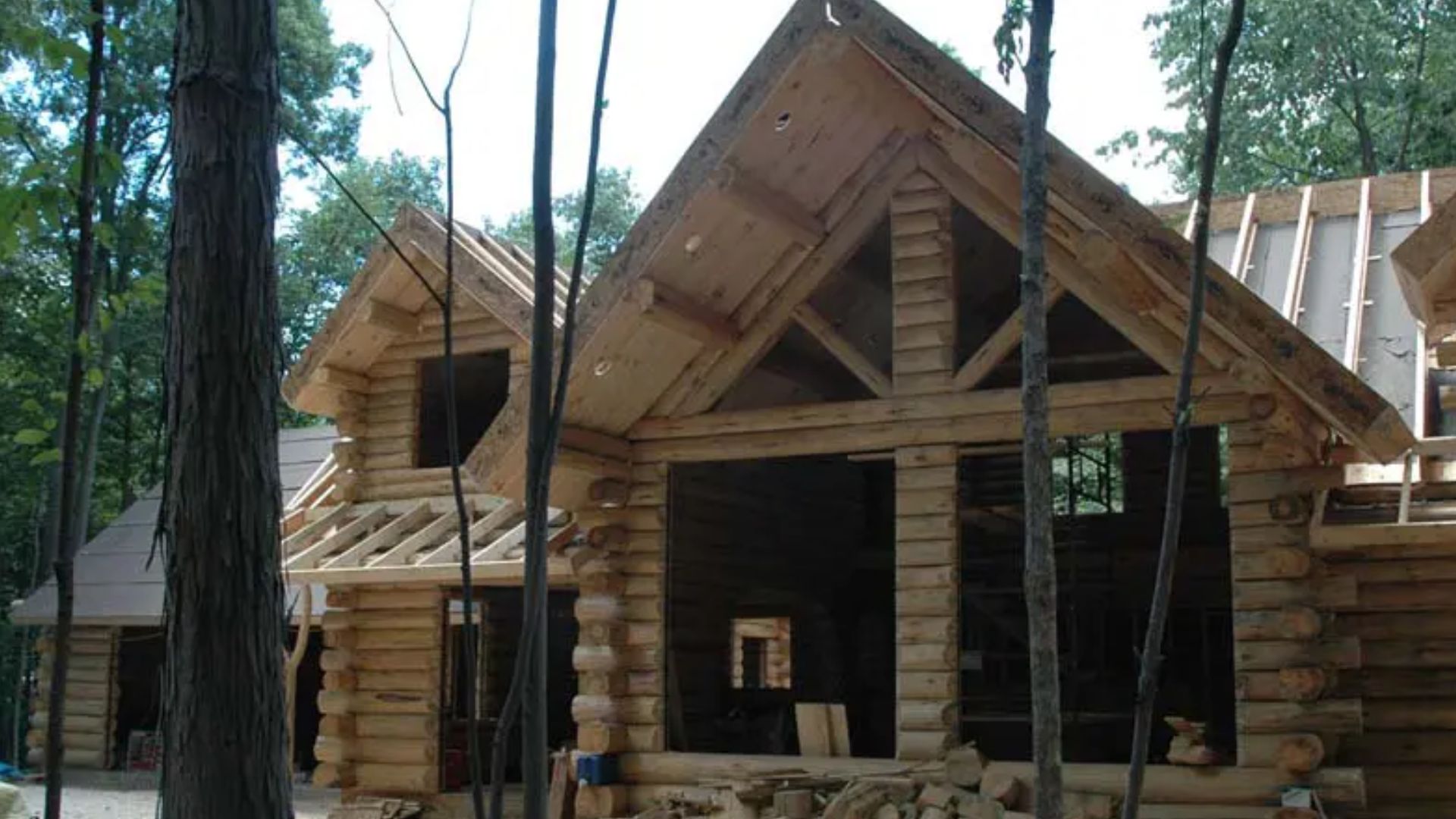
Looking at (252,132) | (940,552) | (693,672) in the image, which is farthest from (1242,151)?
(252,132)

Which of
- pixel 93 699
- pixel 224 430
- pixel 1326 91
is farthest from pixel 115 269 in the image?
pixel 224 430

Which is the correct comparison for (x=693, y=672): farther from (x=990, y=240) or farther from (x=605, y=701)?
(x=990, y=240)

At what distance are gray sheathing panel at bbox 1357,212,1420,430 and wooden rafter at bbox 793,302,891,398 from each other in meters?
3.43

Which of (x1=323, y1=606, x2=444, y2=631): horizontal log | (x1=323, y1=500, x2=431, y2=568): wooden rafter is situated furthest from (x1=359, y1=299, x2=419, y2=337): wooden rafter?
(x1=323, y1=606, x2=444, y2=631): horizontal log

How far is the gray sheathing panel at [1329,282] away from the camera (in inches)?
461

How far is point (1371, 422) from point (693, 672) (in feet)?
24.9

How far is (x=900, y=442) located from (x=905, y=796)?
2458 millimetres

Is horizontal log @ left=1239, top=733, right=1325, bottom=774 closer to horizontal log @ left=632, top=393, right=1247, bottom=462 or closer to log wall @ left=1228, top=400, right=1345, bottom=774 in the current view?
log wall @ left=1228, top=400, right=1345, bottom=774

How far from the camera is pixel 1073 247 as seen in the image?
930cm

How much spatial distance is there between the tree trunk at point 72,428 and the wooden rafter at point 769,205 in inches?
256

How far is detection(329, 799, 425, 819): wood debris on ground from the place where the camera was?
49.8ft

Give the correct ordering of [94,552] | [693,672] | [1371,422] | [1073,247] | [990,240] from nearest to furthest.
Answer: [1371,422], [1073,247], [990,240], [693,672], [94,552]

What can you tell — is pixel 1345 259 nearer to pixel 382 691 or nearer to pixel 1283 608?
pixel 1283 608

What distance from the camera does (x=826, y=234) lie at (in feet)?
37.5
